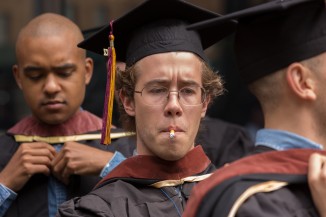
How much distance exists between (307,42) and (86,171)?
141cm

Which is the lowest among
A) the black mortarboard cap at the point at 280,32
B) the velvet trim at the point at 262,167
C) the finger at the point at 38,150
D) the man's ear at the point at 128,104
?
the finger at the point at 38,150

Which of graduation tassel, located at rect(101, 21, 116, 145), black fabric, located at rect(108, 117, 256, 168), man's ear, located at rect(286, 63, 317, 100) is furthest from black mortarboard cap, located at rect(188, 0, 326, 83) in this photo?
black fabric, located at rect(108, 117, 256, 168)

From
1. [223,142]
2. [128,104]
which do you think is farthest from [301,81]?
[223,142]

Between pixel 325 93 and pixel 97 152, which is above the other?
pixel 325 93

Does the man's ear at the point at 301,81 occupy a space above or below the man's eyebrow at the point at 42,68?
below

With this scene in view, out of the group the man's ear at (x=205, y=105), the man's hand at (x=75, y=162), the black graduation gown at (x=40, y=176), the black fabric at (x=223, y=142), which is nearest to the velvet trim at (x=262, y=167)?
the man's ear at (x=205, y=105)

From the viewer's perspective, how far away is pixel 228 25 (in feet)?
10.4

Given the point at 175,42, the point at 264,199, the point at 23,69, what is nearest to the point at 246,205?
the point at 264,199

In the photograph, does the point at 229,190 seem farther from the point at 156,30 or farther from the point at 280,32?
the point at 156,30

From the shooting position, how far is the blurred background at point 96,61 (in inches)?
221

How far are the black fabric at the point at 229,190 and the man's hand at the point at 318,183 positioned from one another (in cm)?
4

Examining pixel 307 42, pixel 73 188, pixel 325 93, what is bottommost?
pixel 73 188

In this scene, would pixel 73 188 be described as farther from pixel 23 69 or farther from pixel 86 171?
pixel 23 69

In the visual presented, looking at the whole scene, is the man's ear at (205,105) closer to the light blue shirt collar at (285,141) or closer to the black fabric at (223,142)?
the light blue shirt collar at (285,141)
